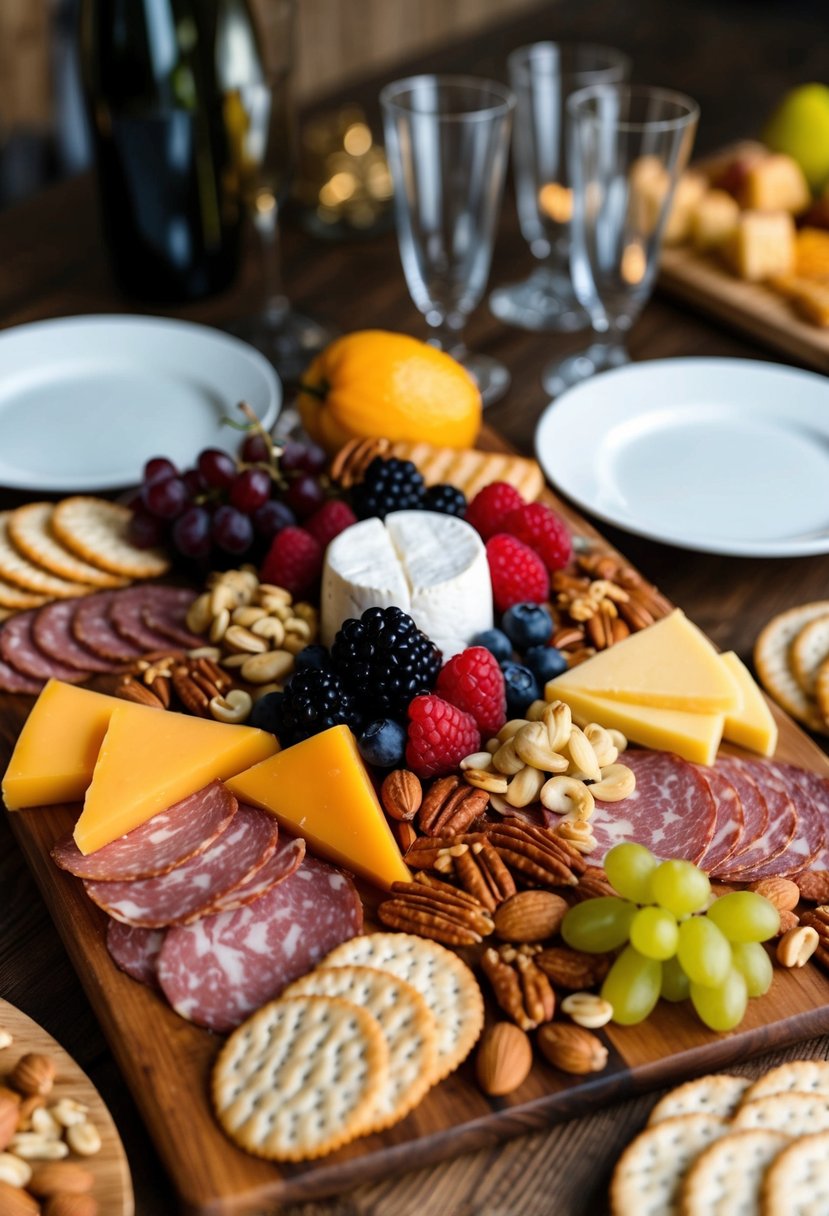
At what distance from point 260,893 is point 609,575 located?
0.57 meters

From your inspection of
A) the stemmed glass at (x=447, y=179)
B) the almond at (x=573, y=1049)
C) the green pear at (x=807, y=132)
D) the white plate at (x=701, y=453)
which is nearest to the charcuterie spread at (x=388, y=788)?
the almond at (x=573, y=1049)

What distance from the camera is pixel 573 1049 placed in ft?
2.77

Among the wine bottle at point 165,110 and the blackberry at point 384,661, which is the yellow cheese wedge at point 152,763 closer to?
the blackberry at point 384,661

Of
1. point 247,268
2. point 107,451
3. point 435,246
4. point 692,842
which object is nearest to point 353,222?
point 247,268

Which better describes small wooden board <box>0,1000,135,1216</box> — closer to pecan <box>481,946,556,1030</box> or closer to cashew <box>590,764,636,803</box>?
pecan <box>481,946,556,1030</box>

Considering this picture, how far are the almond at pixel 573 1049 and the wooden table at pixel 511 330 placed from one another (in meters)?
0.05

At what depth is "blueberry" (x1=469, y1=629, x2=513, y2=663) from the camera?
46.9 inches

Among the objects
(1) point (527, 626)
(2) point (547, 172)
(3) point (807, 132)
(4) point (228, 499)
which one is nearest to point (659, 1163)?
(1) point (527, 626)

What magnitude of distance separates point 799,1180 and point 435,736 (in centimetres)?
44

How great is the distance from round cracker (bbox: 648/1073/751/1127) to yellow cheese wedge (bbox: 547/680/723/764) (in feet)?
1.03

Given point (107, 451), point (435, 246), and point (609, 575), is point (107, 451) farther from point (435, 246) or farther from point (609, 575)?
point (609, 575)

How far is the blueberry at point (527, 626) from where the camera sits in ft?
3.98

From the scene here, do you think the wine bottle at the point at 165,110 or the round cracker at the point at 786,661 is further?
the wine bottle at the point at 165,110

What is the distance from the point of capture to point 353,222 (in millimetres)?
2082
